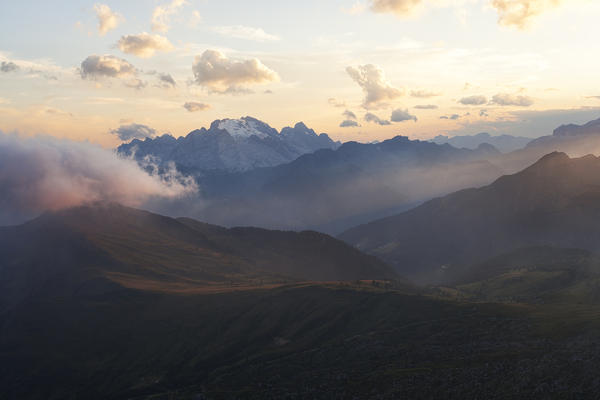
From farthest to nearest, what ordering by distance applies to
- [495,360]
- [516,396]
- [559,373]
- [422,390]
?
[495,360], [422,390], [559,373], [516,396]

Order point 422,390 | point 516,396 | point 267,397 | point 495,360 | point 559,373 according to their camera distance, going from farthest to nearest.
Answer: point 267,397 < point 495,360 < point 422,390 < point 559,373 < point 516,396

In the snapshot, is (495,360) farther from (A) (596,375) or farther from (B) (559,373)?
(A) (596,375)

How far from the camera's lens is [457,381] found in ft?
538

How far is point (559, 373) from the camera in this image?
500ft

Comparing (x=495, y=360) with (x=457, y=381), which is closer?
(x=457, y=381)

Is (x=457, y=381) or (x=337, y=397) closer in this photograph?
(x=457, y=381)

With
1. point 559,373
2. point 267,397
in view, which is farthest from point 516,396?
point 267,397

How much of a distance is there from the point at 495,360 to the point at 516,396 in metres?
36.5

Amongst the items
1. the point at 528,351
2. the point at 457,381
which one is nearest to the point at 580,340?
the point at 528,351

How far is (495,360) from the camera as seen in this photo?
178 m

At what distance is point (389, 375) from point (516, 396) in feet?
177

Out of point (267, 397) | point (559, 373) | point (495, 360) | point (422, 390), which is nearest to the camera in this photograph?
point (559, 373)

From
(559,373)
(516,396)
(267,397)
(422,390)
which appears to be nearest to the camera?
(516,396)

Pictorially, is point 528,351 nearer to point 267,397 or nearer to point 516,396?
point 516,396
